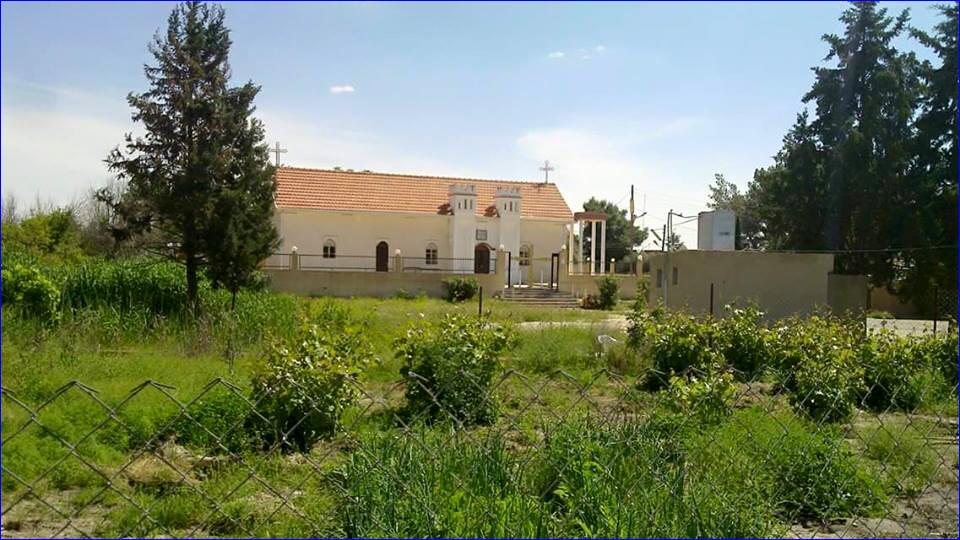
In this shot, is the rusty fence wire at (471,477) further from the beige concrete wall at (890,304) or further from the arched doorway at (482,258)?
the arched doorway at (482,258)

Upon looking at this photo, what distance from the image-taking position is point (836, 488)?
13.8 feet

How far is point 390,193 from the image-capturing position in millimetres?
35438

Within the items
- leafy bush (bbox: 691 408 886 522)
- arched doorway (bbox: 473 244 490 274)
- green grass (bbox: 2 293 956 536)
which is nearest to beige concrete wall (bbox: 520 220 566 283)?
arched doorway (bbox: 473 244 490 274)

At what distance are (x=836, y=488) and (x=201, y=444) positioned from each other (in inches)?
158

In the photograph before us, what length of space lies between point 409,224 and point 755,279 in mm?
21277

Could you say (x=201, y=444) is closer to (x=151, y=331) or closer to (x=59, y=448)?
(x=59, y=448)

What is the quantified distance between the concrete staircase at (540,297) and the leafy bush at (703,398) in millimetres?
23630

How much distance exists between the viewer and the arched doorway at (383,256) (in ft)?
113

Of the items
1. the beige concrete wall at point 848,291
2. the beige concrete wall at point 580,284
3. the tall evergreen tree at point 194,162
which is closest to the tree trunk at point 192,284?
the tall evergreen tree at point 194,162

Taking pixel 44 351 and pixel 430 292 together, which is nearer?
pixel 44 351

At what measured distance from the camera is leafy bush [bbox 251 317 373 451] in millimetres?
5391

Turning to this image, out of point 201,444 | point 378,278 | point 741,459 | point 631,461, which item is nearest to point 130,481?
point 201,444

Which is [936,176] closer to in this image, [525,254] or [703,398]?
[525,254]

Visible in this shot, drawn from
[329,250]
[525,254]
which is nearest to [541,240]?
[525,254]
